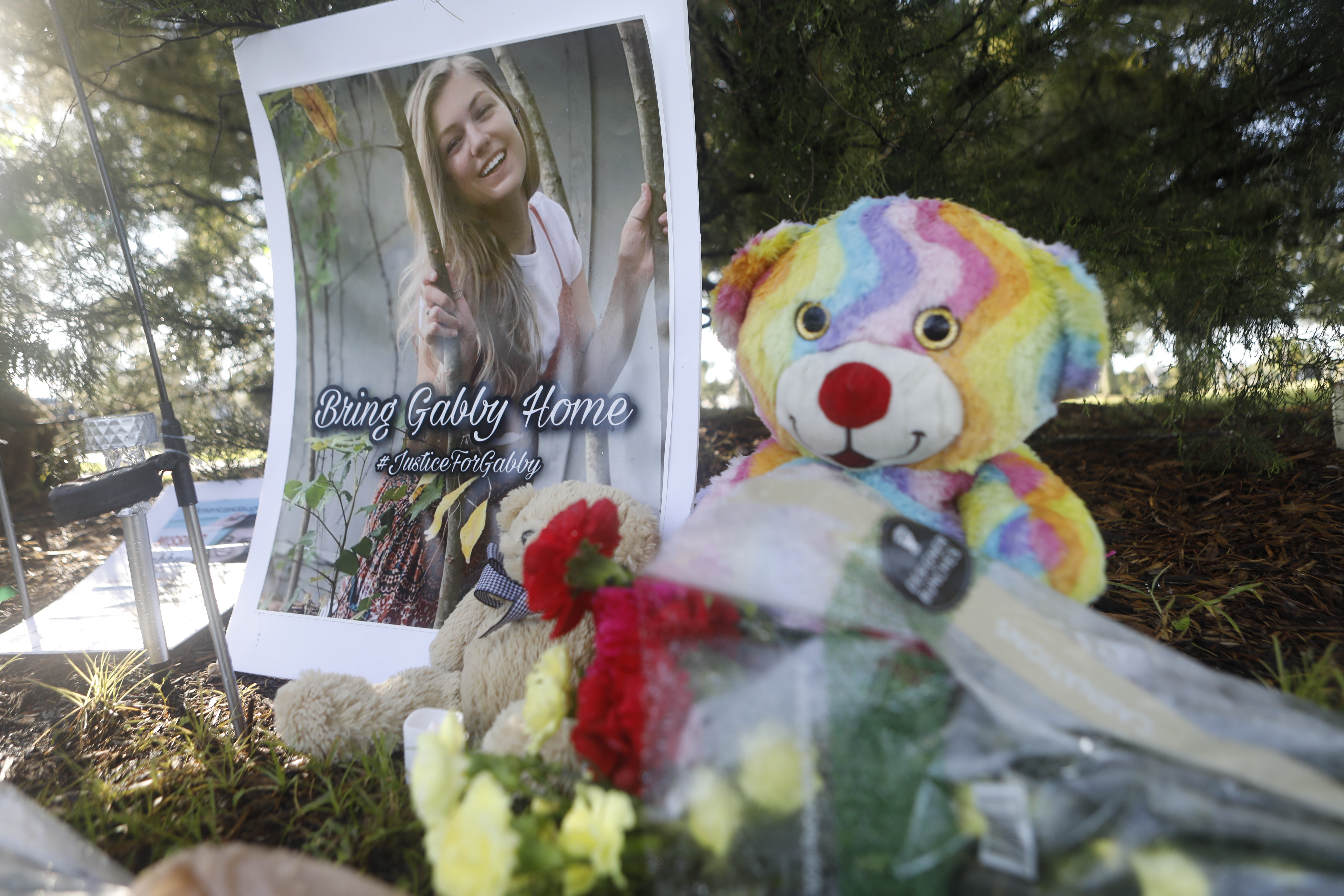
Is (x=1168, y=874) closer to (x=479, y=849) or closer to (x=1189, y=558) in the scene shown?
(x=479, y=849)

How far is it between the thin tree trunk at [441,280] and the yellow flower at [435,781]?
706mm

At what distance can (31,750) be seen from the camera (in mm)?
1079

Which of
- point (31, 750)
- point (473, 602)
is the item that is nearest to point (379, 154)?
point (473, 602)

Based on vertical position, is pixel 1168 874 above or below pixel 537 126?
below

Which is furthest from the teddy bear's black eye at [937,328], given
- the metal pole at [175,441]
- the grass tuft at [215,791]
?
the metal pole at [175,441]

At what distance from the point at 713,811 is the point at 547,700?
19cm

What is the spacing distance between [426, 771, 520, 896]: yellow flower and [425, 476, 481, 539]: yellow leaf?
0.80 metres

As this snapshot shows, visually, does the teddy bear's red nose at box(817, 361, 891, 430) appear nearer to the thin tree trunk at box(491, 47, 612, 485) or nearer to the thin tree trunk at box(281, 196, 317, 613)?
the thin tree trunk at box(491, 47, 612, 485)

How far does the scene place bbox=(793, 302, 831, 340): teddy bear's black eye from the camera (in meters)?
0.69

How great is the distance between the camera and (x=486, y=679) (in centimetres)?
93

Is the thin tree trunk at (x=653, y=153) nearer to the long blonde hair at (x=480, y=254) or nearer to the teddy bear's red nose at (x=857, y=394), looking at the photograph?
the long blonde hair at (x=480, y=254)

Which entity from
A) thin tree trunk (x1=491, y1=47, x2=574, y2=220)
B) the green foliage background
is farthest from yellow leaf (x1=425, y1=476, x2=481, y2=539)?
the green foliage background

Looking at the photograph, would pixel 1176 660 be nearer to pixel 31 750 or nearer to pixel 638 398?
pixel 638 398

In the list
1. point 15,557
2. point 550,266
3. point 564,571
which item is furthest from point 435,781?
point 15,557
